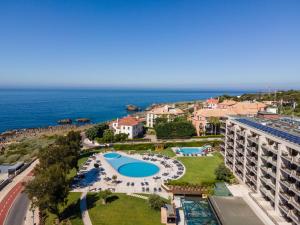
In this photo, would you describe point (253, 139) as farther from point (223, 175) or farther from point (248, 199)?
point (248, 199)

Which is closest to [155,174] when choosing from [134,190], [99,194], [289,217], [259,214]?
[134,190]

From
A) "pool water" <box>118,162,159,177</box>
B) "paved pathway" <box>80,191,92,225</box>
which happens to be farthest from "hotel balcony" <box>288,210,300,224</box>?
"pool water" <box>118,162,159,177</box>

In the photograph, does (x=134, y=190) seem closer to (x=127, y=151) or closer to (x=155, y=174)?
(x=155, y=174)

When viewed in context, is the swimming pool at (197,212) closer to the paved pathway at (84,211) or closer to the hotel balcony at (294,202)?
the hotel balcony at (294,202)

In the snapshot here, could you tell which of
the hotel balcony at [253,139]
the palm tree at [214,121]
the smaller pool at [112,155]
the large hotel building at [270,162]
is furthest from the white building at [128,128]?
the hotel balcony at [253,139]

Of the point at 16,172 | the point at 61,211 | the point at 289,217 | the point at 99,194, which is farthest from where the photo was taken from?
the point at 16,172

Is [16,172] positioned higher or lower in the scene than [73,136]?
lower

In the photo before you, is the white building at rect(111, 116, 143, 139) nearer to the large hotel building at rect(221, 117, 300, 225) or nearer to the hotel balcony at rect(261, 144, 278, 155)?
the large hotel building at rect(221, 117, 300, 225)
